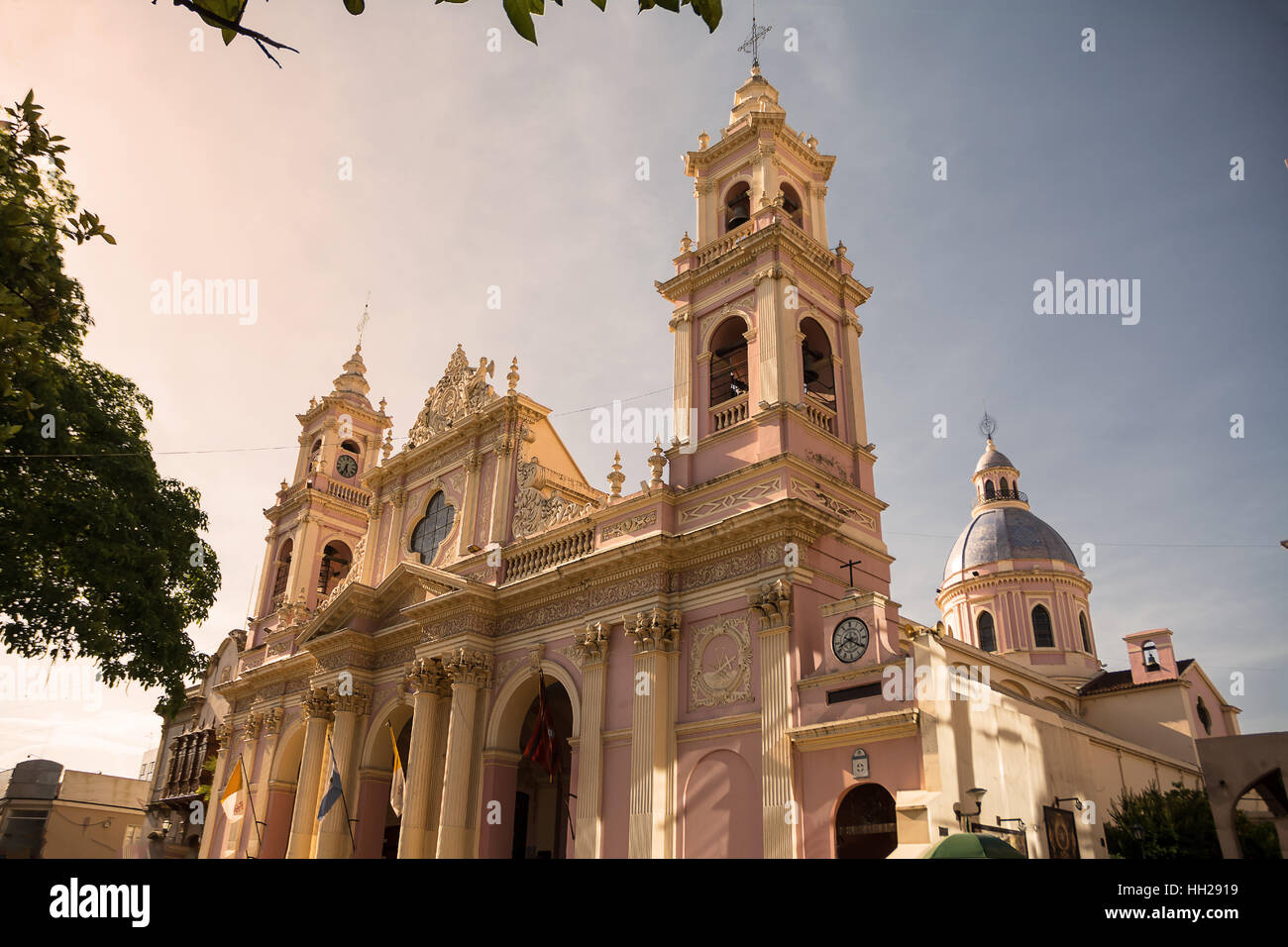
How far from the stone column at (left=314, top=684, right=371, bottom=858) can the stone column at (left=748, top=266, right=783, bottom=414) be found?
14.8 m

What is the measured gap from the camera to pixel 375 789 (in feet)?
82.9

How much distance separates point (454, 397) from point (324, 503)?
32.6ft

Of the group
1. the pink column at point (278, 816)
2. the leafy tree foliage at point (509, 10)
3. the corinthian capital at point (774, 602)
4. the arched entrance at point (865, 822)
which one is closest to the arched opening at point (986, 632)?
the corinthian capital at point (774, 602)

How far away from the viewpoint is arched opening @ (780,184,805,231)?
24016mm

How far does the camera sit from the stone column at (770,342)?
19.9m

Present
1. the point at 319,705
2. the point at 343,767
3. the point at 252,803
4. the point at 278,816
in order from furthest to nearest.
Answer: the point at 252,803 < the point at 278,816 < the point at 319,705 < the point at 343,767

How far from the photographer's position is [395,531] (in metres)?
29.3

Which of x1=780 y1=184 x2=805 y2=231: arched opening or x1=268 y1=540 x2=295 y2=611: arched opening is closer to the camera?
x1=780 y1=184 x2=805 y2=231: arched opening

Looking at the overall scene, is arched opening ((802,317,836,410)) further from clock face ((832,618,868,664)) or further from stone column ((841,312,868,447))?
clock face ((832,618,868,664))

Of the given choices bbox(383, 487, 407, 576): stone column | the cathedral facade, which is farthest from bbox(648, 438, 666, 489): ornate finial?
bbox(383, 487, 407, 576): stone column

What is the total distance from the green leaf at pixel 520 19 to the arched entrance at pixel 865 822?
14574 millimetres

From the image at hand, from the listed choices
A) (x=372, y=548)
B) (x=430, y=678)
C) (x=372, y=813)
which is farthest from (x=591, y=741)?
(x=372, y=548)

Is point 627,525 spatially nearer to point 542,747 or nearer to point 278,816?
point 542,747
